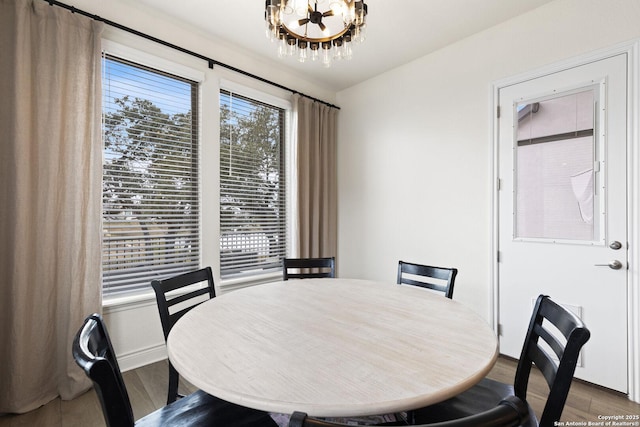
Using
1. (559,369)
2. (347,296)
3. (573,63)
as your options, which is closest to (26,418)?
(347,296)

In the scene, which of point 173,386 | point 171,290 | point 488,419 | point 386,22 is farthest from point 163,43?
point 488,419

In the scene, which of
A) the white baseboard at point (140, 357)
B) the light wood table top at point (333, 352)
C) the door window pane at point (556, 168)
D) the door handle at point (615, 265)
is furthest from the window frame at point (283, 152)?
the door handle at point (615, 265)

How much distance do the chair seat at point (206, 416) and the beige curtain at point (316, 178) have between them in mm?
2307

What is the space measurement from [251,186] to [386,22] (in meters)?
1.98

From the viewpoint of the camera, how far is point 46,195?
1.93 meters

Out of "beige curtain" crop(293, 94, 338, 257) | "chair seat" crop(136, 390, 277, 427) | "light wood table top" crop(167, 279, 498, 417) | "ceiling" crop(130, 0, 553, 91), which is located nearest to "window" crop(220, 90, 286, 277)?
"beige curtain" crop(293, 94, 338, 257)

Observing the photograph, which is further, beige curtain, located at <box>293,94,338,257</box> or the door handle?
beige curtain, located at <box>293,94,338,257</box>

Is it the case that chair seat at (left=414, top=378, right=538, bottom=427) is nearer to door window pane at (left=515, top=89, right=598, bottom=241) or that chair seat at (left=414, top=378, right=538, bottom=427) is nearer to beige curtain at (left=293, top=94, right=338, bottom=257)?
door window pane at (left=515, top=89, right=598, bottom=241)

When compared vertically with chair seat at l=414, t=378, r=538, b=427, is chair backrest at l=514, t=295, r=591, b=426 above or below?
above

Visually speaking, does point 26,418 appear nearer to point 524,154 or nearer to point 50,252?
point 50,252

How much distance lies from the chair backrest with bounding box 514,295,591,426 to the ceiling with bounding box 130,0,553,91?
2300 millimetres

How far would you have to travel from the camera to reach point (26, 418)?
179 cm

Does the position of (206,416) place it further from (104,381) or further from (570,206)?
(570,206)

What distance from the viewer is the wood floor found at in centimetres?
177
